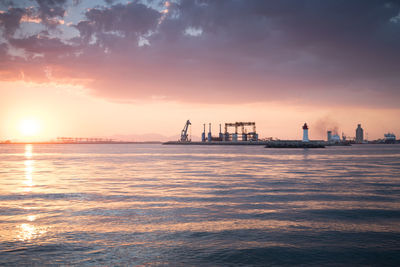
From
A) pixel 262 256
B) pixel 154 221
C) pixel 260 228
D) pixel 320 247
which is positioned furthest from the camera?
pixel 154 221

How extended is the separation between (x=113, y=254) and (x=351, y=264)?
632 centimetres

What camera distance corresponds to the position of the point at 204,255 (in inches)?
341

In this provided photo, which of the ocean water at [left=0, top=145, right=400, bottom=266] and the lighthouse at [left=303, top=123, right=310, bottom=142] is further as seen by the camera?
the lighthouse at [left=303, top=123, right=310, bottom=142]

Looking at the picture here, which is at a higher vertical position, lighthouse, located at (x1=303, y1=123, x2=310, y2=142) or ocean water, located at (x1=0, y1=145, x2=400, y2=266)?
lighthouse, located at (x1=303, y1=123, x2=310, y2=142)

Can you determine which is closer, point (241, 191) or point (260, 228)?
point (260, 228)

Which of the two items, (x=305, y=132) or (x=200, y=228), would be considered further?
(x=305, y=132)

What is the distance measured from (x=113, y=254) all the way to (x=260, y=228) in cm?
537

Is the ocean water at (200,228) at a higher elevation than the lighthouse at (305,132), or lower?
lower

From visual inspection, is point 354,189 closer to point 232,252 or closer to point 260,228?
point 260,228

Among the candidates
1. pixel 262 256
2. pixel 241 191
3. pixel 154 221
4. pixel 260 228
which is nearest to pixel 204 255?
pixel 262 256

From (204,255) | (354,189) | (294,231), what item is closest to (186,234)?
(204,255)

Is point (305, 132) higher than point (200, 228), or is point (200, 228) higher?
point (305, 132)

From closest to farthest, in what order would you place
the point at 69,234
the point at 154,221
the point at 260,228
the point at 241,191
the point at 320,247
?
1. the point at 320,247
2. the point at 69,234
3. the point at 260,228
4. the point at 154,221
5. the point at 241,191

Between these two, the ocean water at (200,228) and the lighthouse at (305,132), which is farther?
the lighthouse at (305,132)
